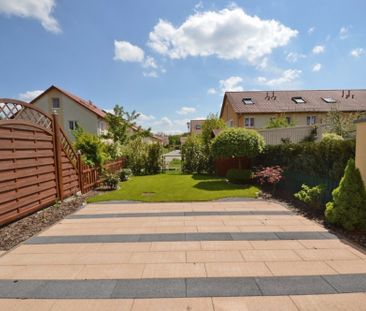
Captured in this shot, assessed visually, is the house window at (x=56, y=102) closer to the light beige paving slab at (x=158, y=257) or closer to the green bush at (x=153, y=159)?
the green bush at (x=153, y=159)

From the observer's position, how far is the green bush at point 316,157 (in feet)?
20.1

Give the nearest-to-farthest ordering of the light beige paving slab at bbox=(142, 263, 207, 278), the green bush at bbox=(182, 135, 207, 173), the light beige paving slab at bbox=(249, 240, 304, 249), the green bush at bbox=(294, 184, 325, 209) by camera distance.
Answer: the light beige paving slab at bbox=(142, 263, 207, 278) → the light beige paving slab at bbox=(249, 240, 304, 249) → the green bush at bbox=(294, 184, 325, 209) → the green bush at bbox=(182, 135, 207, 173)

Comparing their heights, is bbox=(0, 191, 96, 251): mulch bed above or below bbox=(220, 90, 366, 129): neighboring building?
below

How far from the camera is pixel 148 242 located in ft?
14.9

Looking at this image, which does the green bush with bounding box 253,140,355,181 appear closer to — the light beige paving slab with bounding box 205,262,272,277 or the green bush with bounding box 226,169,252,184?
the green bush with bounding box 226,169,252,184

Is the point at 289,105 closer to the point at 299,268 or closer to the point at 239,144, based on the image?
the point at 239,144

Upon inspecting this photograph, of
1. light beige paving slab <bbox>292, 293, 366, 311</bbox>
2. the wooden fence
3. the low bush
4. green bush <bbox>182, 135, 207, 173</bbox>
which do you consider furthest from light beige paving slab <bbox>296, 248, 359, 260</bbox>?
green bush <bbox>182, 135, 207, 173</bbox>

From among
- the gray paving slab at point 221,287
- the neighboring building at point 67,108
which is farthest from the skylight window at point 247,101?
the gray paving slab at point 221,287

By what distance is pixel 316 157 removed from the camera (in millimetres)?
7402

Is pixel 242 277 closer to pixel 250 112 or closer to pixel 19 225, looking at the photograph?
pixel 19 225

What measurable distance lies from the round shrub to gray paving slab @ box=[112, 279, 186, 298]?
8382 millimetres

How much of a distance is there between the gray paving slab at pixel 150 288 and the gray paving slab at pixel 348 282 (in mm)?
1950

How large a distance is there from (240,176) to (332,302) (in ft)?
27.9

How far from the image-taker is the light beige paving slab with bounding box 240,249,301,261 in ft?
12.4
